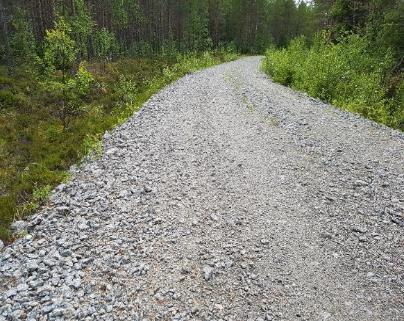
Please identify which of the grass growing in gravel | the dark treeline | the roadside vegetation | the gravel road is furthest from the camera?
the dark treeline

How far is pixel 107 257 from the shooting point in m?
6.47

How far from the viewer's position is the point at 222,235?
700 centimetres

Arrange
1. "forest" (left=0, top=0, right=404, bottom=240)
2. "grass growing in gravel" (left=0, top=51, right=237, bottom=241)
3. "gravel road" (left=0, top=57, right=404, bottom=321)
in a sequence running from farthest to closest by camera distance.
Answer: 1. "forest" (left=0, top=0, right=404, bottom=240)
2. "grass growing in gravel" (left=0, top=51, right=237, bottom=241)
3. "gravel road" (left=0, top=57, right=404, bottom=321)

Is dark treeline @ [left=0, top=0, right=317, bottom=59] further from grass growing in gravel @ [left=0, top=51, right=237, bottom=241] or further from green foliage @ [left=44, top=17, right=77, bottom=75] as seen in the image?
green foliage @ [left=44, top=17, right=77, bottom=75]

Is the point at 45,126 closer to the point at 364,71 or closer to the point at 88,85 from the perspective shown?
the point at 88,85

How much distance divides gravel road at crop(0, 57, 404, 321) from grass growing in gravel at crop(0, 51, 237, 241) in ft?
2.62

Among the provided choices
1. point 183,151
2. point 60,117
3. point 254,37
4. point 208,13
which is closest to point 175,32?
point 208,13

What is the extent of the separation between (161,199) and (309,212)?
3.77 meters

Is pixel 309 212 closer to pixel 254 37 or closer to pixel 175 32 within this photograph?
pixel 175 32

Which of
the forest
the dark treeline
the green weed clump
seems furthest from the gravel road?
the dark treeline

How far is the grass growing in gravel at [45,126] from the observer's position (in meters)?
9.18

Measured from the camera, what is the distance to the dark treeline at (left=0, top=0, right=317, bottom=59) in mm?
35984

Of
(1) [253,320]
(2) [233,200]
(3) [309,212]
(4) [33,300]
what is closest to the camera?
(1) [253,320]

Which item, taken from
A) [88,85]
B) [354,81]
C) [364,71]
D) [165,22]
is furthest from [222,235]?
[165,22]
